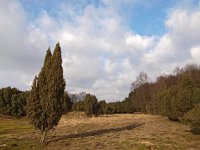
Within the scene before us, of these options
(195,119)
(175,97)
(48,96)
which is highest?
(175,97)

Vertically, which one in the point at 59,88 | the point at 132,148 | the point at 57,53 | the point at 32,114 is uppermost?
the point at 57,53

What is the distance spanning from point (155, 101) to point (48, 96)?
64.0m

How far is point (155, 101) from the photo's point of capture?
9356cm

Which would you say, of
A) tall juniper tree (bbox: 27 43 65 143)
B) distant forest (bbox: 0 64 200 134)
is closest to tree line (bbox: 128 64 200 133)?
distant forest (bbox: 0 64 200 134)

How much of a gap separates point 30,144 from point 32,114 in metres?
3.39

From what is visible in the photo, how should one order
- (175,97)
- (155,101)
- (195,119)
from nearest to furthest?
(195,119), (175,97), (155,101)

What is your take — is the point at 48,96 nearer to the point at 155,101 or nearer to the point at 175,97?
the point at 175,97

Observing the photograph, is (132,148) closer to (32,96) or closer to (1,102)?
(32,96)

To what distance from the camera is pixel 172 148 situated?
27.4m

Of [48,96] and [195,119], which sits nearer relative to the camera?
[48,96]

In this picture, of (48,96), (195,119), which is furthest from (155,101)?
(48,96)

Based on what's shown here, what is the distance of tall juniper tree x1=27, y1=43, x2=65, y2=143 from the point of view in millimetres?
33344

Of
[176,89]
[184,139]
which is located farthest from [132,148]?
[176,89]

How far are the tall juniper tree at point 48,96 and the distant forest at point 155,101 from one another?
4.82 feet
